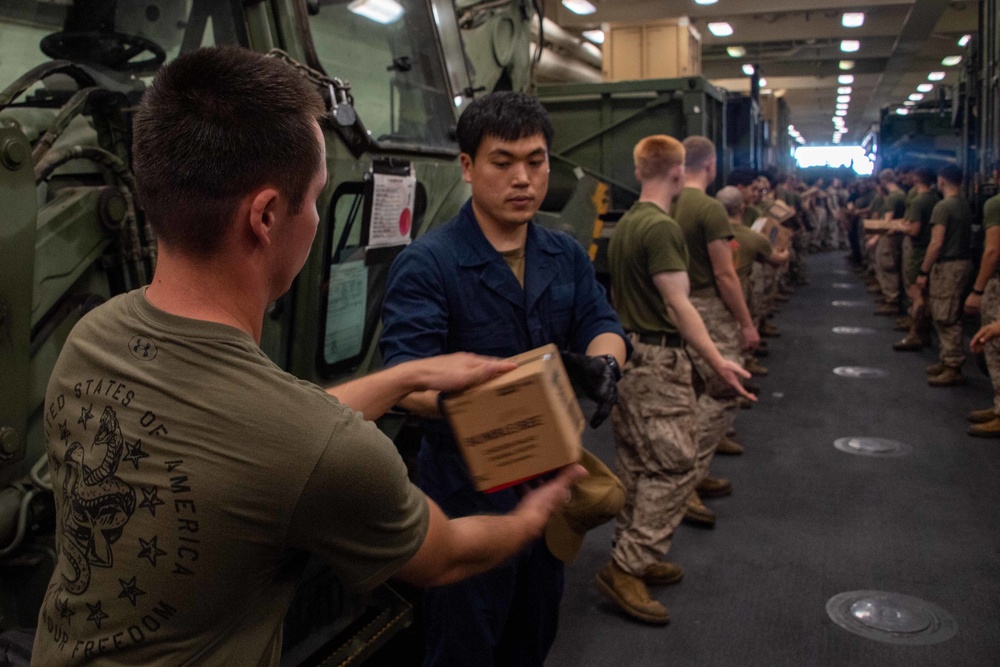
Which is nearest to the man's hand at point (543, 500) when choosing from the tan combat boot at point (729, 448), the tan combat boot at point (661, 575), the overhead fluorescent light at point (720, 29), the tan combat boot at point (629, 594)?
the tan combat boot at point (629, 594)

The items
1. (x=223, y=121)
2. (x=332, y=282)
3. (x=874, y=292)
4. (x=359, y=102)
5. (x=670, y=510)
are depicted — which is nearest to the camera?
(x=223, y=121)

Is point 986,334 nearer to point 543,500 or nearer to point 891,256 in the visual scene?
point 543,500

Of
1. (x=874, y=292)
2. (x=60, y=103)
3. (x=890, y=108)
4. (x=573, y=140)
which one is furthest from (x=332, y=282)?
(x=890, y=108)

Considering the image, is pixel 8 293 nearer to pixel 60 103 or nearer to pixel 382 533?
pixel 60 103

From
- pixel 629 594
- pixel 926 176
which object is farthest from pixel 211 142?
pixel 926 176

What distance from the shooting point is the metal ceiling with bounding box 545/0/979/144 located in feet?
39.1

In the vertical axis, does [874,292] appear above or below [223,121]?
below

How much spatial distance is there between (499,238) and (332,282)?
2.09 feet

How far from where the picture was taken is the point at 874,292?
1402cm

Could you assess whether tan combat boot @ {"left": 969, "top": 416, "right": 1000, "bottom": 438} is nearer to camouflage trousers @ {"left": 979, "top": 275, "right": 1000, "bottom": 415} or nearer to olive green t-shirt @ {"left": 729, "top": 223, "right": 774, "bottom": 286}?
camouflage trousers @ {"left": 979, "top": 275, "right": 1000, "bottom": 415}

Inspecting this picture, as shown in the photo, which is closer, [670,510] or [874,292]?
[670,510]

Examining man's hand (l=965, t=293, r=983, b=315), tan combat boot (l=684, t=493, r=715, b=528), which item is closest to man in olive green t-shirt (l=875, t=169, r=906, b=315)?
man's hand (l=965, t=293, r=983, b=315)

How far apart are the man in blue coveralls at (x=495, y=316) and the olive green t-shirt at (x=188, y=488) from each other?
1.05 metres

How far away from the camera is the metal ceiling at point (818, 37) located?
11922 millimetres
